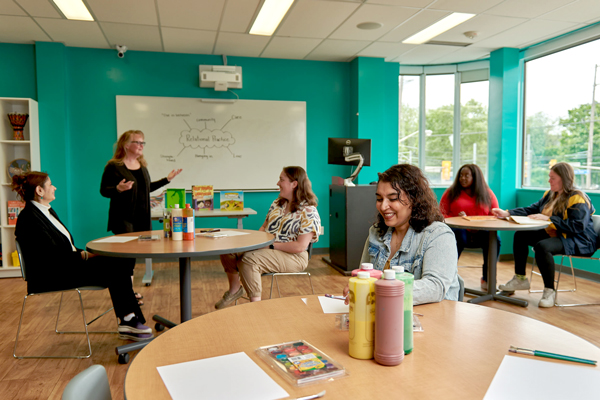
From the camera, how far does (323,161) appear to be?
6.12m

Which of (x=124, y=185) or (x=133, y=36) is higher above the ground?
(x=133, y=36)

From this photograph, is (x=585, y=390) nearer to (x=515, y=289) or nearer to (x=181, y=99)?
(x=515, y=289)

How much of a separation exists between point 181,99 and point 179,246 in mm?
3562

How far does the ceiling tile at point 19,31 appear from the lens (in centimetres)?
427

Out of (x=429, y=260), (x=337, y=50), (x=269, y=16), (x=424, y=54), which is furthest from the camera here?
(x=424, y=54)

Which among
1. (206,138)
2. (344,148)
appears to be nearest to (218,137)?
(206,138)

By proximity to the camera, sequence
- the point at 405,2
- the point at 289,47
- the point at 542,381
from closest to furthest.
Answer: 1. the point at 542,381
2. the point at 405,2
3. the point at 289,47

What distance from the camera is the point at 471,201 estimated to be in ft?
14.0

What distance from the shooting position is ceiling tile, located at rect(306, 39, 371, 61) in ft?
16.9

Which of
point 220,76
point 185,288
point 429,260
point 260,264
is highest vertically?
point 220,76

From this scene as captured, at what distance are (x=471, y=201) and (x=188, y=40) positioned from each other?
11.9ft

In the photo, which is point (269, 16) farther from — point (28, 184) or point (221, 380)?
point (221, 380)

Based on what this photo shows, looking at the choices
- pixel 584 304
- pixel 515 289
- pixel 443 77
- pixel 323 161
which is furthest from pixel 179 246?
pixel 443 77

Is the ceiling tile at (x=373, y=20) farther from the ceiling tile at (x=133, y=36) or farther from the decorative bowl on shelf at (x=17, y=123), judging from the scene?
the decorative bowl on shelf at (x=17, y=123)
